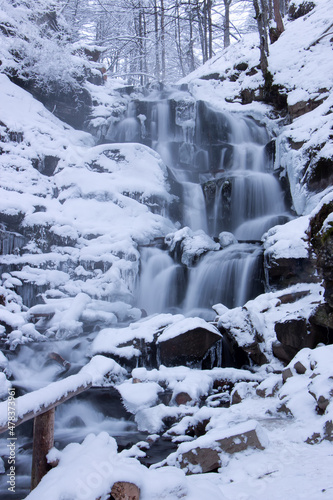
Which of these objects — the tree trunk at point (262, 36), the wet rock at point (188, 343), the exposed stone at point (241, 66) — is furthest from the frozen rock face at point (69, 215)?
the exposed stone at point (241, 66)

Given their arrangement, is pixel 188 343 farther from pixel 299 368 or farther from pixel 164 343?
pixel 299 368

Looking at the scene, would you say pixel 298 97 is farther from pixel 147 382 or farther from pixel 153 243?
pixel 147 382

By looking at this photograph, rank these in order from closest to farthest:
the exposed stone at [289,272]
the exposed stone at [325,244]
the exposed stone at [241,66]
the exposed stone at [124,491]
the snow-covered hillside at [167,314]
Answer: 1. the exposed stone at [124,491]
2. the snow-covered hillside at [167,314]
3. the exposed stone at [325,244]
4. the exposed stone at [289,272]
5. the exposed stone at [241,66]

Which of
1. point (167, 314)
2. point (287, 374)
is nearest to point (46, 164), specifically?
point (167, 314)

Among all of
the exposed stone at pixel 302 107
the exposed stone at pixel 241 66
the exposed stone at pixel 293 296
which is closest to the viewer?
the exposed stone at pixel 293 296

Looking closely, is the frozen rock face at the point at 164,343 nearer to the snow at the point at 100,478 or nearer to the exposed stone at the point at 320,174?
the snow at the point at 100,478

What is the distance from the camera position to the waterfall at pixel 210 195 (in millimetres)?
8680

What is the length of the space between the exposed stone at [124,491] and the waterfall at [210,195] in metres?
6.71

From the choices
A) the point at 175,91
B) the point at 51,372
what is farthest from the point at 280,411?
the point at 175,91

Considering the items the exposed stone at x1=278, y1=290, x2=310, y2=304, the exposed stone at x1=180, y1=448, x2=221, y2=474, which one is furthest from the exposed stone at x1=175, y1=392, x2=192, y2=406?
the exposed stone at x1=278, y1=290, x2=310, y2=304

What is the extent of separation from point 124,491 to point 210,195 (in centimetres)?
1072

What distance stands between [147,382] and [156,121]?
12606 mm

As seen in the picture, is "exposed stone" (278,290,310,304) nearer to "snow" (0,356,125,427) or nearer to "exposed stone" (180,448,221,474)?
"exposed stone" (180,448,221,474)

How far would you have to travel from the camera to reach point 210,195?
12.0m
